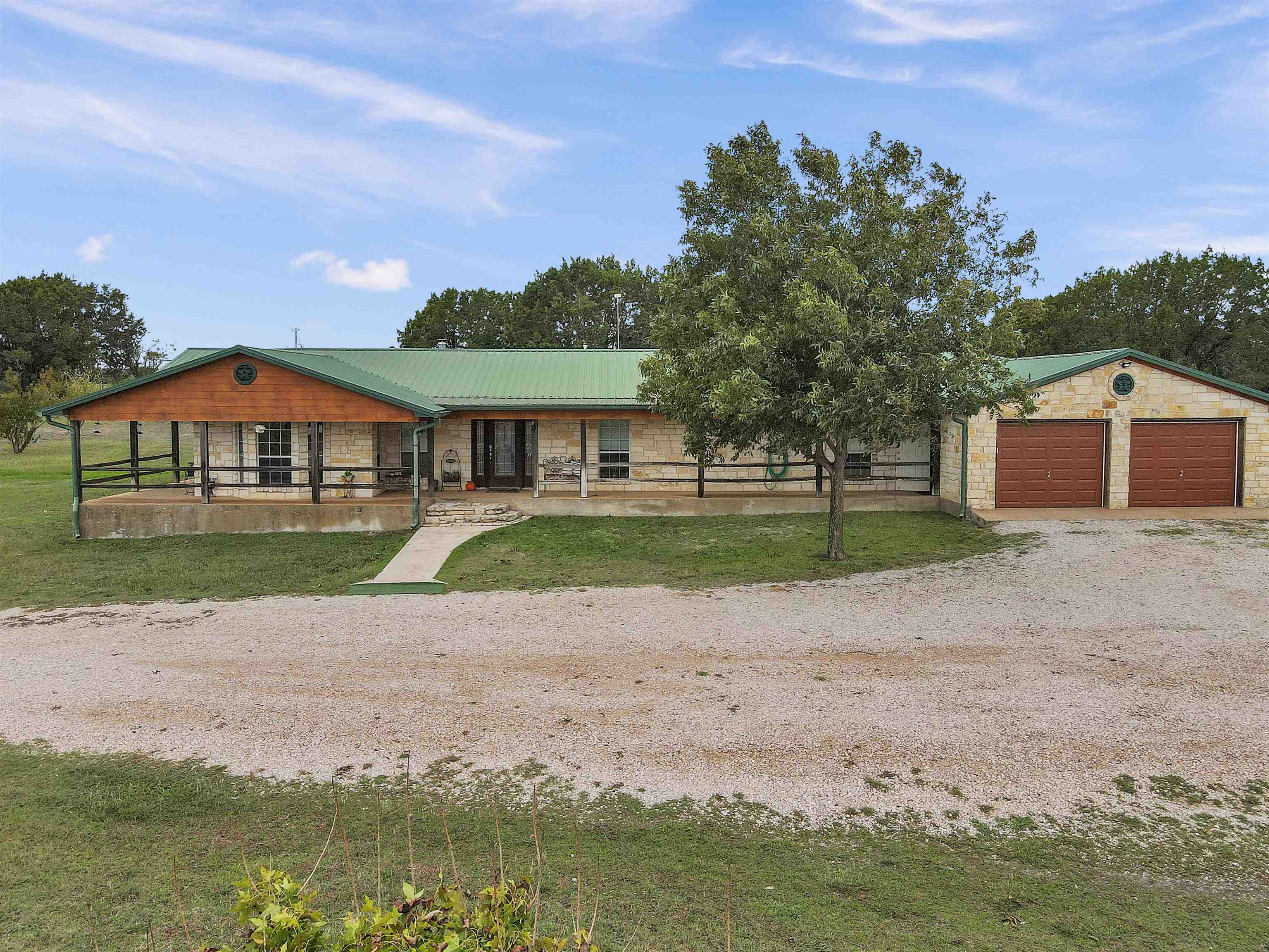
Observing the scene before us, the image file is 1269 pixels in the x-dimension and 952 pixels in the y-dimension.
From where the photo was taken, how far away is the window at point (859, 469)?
21266 mm

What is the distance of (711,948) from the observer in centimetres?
419

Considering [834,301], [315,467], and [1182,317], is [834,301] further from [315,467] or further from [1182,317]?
[1182,317]

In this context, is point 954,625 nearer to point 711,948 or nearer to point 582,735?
point 582,735

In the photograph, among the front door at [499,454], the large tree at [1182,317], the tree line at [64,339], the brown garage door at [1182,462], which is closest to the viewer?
the brown garage door at [1182,462]

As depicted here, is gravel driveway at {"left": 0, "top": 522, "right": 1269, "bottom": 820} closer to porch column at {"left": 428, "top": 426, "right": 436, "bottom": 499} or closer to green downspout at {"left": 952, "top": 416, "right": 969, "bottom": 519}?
green downspout at {"left": 952, "top": 416, "right": 969, "bottom": 519}

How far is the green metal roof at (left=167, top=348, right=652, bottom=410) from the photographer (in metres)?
20.5

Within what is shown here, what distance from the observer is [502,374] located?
22781 mm

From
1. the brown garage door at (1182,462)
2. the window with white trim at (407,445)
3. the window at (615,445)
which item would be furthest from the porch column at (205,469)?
the brown garage door at (1182,462)

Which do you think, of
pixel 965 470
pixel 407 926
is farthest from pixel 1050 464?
pixel 407 926

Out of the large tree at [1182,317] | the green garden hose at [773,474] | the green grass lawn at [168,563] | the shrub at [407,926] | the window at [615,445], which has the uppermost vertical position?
the large tree at [1182,317]

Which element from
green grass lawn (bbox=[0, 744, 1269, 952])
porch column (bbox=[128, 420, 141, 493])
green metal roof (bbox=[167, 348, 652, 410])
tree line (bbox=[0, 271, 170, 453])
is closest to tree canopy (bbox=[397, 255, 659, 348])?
tree line (bbox=[0, 271, 170, 453])

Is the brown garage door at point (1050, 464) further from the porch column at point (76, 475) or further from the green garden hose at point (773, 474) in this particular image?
the porch column at point (76, 475)

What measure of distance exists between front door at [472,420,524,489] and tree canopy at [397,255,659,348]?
31.1m

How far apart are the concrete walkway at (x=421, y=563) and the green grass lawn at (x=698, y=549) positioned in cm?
28
